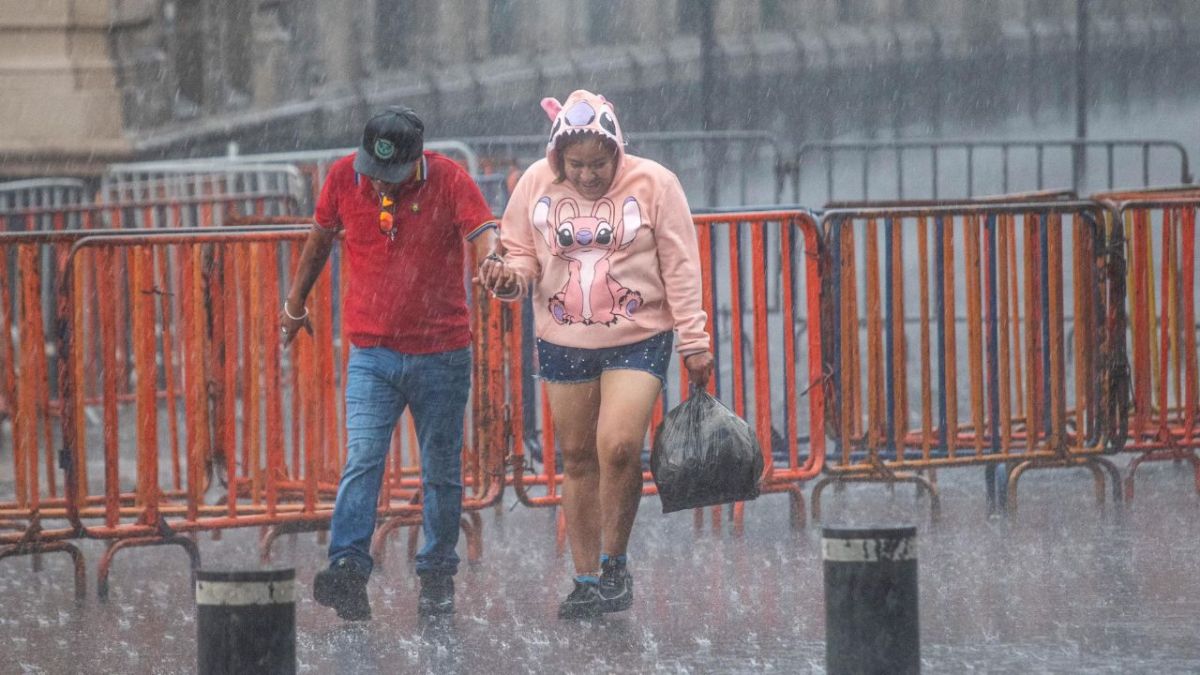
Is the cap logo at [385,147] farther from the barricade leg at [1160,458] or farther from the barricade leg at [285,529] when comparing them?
the barricade leg at [1160,458]

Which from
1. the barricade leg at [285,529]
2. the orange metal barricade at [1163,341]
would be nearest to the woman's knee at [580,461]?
the barricade leg at [285,529]

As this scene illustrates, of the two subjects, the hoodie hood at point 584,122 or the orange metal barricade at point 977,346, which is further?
the orange metal barricade at point 977,346

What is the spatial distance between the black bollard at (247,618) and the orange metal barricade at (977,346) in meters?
4.46

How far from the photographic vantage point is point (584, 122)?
7.30 meters

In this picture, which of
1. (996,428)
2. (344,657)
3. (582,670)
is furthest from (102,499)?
(996,428)

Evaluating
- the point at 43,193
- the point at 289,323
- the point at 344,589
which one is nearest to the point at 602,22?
→ the point at 43,193

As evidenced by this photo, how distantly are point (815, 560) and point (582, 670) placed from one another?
2166 millimetres

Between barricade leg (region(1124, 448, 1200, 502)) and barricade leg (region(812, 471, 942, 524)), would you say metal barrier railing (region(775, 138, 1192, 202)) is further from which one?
barricade leg (region(812, 471, 942, 524))

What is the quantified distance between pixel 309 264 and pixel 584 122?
1.12m

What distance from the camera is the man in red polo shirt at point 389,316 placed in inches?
297

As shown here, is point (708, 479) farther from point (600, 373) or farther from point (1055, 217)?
point (1055, 217)

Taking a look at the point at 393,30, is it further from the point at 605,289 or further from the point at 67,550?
the point at 605,289

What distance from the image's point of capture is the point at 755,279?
31.1 ft

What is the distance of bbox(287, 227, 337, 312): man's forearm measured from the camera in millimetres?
7719
